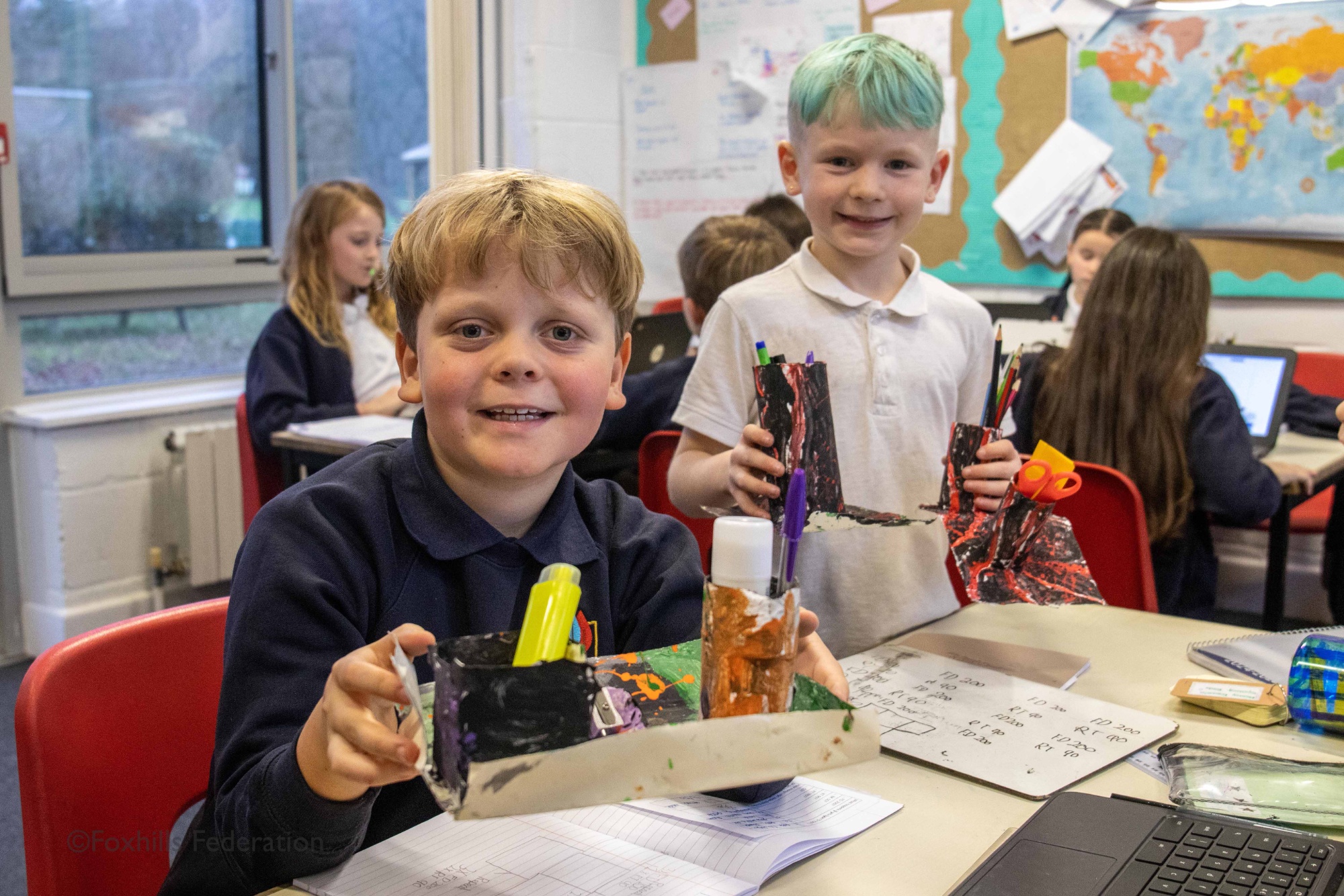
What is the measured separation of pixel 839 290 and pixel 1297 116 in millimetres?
2467

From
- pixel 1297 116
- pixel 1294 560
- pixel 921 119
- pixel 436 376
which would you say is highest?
pixel 1297 116

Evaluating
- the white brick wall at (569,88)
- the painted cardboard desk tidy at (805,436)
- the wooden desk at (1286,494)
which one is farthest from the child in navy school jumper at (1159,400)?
the white brick wall at (569,88)

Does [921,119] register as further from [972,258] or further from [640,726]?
[972,258]

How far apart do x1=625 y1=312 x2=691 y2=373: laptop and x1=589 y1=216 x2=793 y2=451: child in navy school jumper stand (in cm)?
14

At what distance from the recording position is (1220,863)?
76 centimetres

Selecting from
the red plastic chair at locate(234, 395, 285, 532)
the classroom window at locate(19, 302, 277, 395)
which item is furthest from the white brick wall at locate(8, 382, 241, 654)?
the red plastic chair at locate(234, 395, 285, 532)

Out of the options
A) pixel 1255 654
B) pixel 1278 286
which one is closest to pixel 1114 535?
pixel 1255 654

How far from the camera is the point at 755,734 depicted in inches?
24.4

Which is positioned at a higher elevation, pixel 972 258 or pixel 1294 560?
pixel 972 258

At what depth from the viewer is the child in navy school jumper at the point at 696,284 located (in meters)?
2.37

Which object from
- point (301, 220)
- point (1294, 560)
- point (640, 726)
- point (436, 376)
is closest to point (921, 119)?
point (436, 376)

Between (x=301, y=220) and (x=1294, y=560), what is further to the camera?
(x=1294, y=560)

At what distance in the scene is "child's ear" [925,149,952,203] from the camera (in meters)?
1.45

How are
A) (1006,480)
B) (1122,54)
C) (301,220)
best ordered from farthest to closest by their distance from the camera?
(1122,54) → (301,220) → (1006,480)
